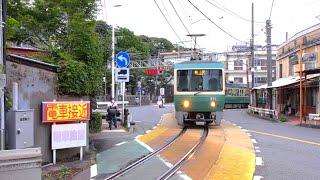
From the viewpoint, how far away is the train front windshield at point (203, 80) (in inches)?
953

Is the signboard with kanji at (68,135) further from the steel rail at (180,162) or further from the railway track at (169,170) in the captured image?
the steel rail at (180,162)

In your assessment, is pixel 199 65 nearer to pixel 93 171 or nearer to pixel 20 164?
pixel 93 171

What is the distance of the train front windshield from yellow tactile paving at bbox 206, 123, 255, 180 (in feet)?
19.3

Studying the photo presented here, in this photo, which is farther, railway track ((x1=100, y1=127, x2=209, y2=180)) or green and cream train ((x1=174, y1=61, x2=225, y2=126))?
green and cream train ((x1=174, y1=61, x2=225, y2=126))

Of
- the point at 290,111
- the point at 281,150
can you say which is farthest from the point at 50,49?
the point at 290,111

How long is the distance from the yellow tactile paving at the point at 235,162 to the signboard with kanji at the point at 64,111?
3.69 m

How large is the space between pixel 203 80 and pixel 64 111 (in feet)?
41.5

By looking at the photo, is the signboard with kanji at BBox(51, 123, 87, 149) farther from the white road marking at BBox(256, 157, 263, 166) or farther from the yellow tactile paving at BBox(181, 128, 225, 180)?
the white road marking at BBox(256, 157, 263, 166)

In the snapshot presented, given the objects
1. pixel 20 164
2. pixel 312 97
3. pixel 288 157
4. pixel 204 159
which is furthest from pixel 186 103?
pixel 20 164

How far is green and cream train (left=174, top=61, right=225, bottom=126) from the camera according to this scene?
23969 mm

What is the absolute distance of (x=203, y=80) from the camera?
A: 2425 cm

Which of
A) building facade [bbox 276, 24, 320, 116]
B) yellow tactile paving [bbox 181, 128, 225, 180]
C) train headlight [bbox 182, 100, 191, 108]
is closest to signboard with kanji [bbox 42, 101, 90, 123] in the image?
yellow tactile paving [bbox 181, 128, 225, 180]

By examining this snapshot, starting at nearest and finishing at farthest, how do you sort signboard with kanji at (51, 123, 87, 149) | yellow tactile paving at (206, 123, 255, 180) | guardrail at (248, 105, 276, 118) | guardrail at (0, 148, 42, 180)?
1. guardrail at (0, 148, 42, 180)
2. yellow tactile paving at (206, 123, 255, 180)
3. signboard with kanji at (51, 123, 87, 149)
4. guardrail at (248, 105, 276, 118)

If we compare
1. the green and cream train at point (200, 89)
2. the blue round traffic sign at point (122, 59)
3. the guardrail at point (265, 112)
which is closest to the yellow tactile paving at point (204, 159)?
the green and cream train at point (200, 89)
